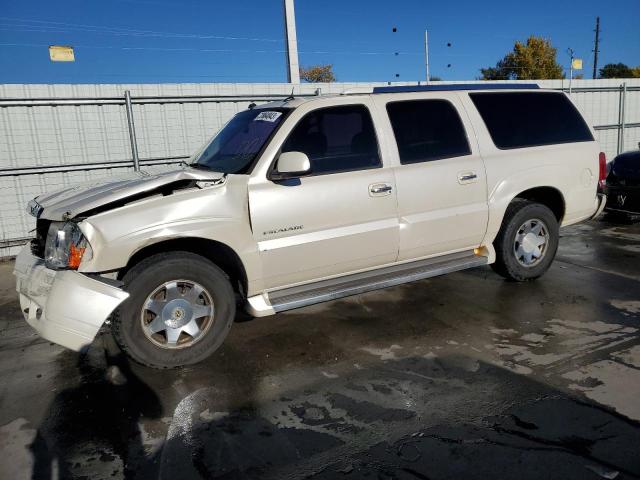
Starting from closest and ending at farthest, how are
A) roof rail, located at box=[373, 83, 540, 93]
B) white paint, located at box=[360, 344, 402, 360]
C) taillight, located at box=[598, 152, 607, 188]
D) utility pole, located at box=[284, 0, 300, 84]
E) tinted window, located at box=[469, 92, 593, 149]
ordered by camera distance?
1. white paint, located at box=[360, 344, 402, 360]
2. roof rail, located at box=[373, 83, 540, 93]
3. tinted window, located at box=[469, 92, 593, 149]
4. taillight, located at box=[598, 152, 607, 188]
5. utility pole, located at box=[284, 0, 300, 84]

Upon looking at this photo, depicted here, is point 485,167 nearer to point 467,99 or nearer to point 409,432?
point 467,99

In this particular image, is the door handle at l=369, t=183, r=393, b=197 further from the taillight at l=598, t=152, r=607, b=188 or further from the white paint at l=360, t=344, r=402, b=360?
the taillight at l=598, t=152, r=607, b=188

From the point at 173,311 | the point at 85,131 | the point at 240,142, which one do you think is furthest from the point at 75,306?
the point at 85,131

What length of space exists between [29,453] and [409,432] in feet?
6.92

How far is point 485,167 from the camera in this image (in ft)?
15.5

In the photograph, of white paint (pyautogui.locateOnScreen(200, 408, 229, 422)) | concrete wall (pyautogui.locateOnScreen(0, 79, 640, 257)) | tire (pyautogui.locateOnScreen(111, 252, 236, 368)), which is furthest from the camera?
concrete wall (pyautogui.locateOnScreen(0, 79, 640, 257))

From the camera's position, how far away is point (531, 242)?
17.1 feet

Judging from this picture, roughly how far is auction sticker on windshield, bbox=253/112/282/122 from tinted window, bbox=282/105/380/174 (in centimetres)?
24

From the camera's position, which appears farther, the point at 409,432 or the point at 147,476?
the point at 409,432

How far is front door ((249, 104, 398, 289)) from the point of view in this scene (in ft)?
12.6

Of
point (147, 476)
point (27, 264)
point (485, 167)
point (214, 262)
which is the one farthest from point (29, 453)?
point (485, 167)

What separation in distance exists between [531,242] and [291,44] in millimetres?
7218

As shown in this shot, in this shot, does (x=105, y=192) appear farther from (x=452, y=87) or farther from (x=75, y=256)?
(x=452, y=87)

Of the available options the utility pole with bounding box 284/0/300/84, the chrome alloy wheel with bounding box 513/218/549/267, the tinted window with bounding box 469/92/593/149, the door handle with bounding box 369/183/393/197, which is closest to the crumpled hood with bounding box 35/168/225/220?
the door handle with bounding box 369/183/393/197
